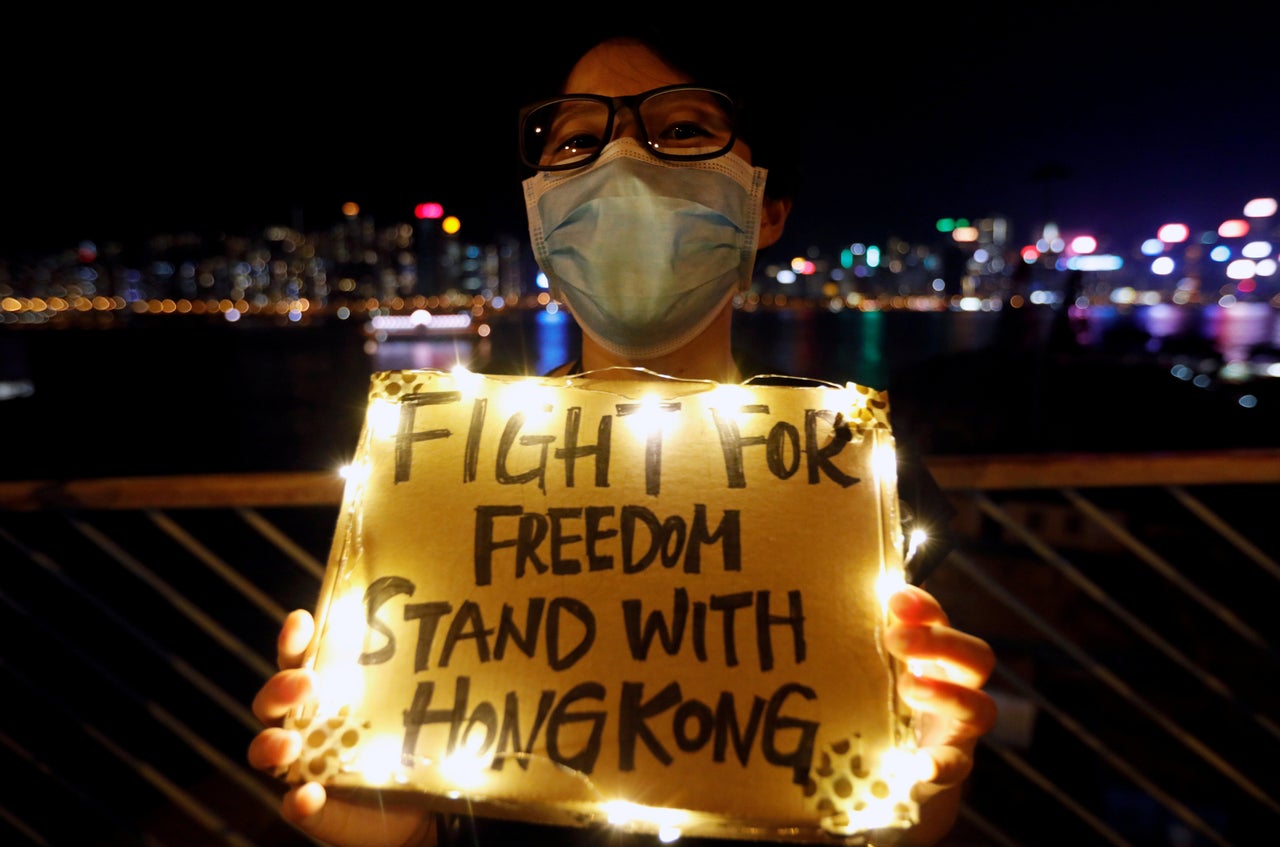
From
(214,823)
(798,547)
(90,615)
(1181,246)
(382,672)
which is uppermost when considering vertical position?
(1181,246)

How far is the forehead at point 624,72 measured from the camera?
149 centimetres

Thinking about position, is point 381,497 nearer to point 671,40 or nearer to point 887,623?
point 887,623

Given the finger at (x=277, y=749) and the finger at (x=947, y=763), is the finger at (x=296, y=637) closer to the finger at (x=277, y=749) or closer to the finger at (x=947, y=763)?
the finger at (x=277, y=749)

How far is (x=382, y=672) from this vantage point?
3.39 ft

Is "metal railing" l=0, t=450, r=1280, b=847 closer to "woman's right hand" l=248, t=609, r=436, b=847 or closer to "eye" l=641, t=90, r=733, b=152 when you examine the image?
"woman's right hand" l=248, t=609, r=436, b=847

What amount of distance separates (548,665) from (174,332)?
2941 inches

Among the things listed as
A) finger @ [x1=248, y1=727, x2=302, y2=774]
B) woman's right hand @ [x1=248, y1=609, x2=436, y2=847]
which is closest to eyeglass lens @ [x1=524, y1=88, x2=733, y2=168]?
woman's right hand @ [x1=248, y1=609, x2=436, y2=847]

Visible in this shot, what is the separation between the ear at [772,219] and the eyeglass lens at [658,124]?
210 millimetres

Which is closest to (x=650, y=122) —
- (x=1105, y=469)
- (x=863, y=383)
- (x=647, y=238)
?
→ (x=647, y=238)

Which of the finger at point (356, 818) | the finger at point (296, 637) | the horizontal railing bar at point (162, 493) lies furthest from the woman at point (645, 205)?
the horizontal railing bar at point (162, 493)

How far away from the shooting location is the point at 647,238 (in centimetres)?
149

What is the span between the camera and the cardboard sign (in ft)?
3.17

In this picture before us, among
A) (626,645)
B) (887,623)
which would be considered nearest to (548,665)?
(626,645)

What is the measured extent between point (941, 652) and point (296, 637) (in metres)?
1.05
